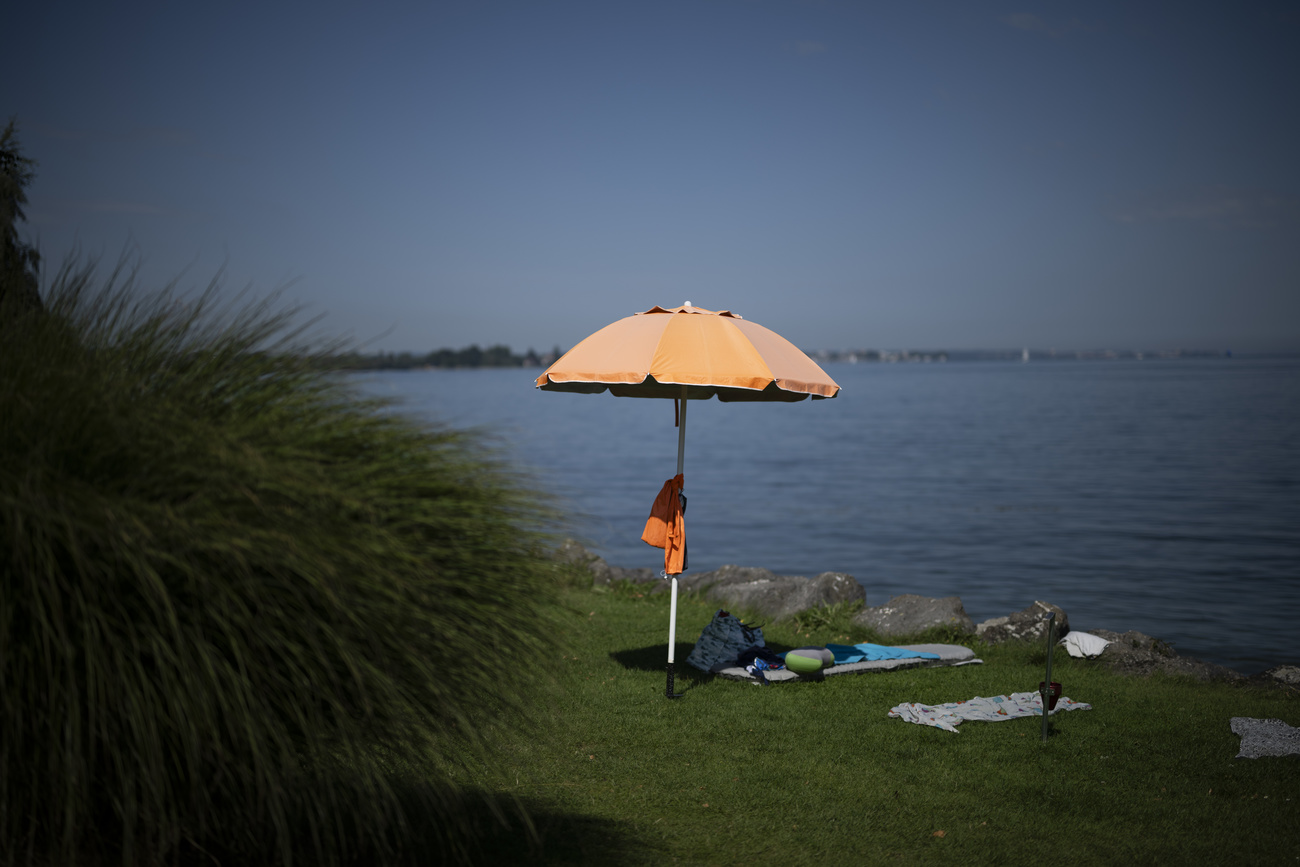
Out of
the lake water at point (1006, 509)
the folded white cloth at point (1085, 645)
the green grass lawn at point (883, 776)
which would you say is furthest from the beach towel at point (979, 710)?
the lake water at point (1006, 509)

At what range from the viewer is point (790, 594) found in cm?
1054

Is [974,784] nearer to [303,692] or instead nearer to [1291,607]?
[303,692]

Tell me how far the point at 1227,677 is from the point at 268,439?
8355mm

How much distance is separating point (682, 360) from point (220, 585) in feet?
14.2

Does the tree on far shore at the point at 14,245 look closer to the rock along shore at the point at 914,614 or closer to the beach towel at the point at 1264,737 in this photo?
the rock along shore at the point at 914,614

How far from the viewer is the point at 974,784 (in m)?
5.28

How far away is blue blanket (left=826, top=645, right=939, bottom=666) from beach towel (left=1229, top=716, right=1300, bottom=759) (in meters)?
2.38

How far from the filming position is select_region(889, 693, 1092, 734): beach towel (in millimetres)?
6344

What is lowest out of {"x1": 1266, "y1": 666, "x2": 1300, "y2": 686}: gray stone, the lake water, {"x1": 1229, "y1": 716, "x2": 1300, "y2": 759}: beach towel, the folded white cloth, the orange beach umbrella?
the lake water

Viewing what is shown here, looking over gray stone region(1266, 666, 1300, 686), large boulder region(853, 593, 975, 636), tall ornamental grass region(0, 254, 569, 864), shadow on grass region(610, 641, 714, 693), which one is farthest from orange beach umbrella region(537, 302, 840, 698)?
gray stone region(1266, 666, 1300, 686)

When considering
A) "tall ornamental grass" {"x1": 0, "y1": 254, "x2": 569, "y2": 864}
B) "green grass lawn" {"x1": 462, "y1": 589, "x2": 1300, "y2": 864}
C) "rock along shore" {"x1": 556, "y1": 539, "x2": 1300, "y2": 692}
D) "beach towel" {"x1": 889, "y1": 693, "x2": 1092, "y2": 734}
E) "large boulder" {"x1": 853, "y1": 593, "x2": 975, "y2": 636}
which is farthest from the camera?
"large boulder" {"x1": 853, "y1": 593, "x2": 975, "y2": 636}

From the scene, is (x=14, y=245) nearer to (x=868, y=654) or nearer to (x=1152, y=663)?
(x=868, y=654)

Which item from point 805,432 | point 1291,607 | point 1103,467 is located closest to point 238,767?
point 1291,607

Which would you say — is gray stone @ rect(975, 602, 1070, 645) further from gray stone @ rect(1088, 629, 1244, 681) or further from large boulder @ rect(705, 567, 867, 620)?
large boulder @ rect(705, 567, 867, 620)
